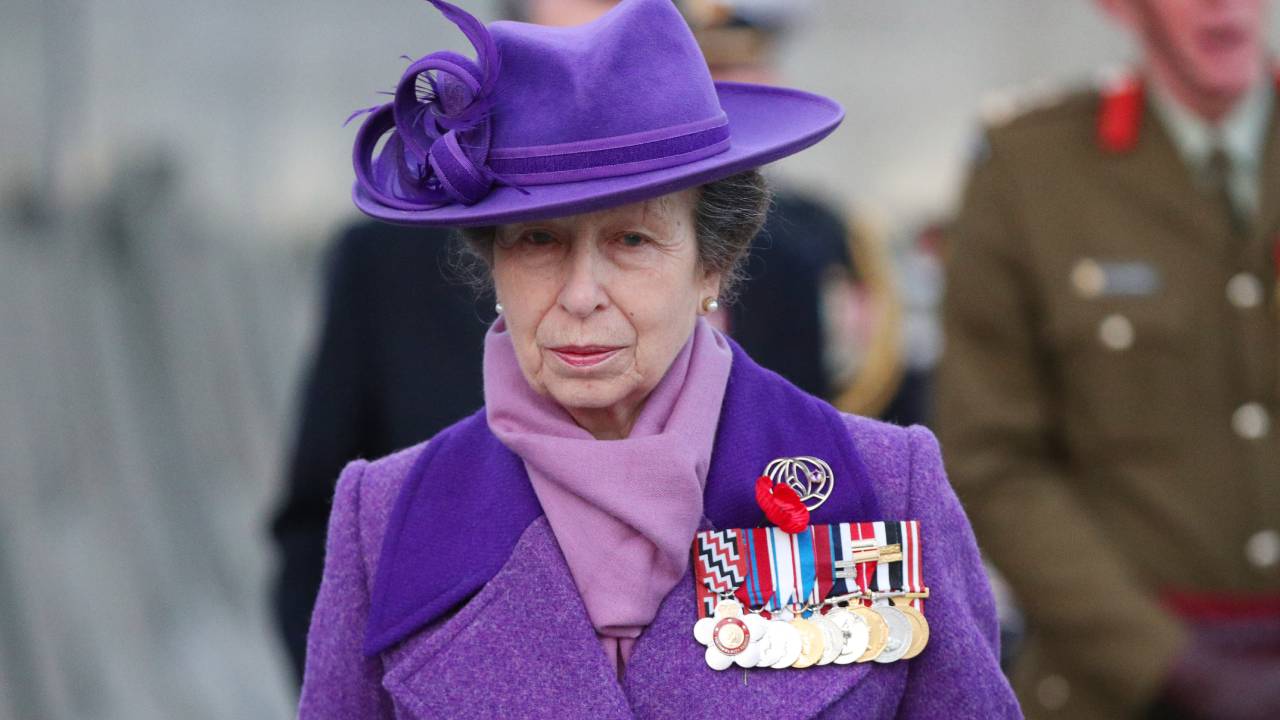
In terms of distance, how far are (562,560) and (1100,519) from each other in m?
1.99

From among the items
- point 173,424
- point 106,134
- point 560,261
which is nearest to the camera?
point 560,261

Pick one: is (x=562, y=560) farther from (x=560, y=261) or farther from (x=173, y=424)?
(x=173, y=424)

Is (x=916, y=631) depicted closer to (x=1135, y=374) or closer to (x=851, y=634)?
(x=851, y=634)

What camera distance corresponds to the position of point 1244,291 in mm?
4254

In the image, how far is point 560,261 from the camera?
2.54 m

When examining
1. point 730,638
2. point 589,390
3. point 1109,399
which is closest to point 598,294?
point 589,390

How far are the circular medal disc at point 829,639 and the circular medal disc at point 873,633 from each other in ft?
0.10

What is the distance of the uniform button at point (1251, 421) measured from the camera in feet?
13.8

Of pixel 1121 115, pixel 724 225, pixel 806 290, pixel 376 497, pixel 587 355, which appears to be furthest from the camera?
pixel 806 290

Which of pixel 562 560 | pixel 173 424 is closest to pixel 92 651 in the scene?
pixel 173 424

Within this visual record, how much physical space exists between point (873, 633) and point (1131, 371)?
184cm

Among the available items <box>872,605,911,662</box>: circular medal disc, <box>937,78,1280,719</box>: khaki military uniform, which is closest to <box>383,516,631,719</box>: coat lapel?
<box>872,605,911,662</box>: circular medal disc

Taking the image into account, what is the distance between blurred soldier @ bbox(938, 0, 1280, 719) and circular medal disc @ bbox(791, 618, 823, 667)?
1721mm

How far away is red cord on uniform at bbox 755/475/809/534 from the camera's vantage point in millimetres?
2625
